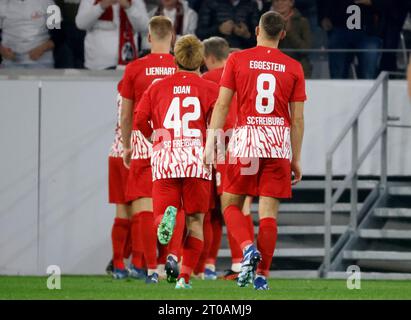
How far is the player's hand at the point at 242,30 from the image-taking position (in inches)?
663

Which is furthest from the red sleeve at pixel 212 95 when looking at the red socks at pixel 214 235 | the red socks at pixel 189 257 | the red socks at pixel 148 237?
the red socks at pixel 214 235

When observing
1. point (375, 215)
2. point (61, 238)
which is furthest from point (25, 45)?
point (375, 215)

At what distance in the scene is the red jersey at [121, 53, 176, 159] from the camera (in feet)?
42.8

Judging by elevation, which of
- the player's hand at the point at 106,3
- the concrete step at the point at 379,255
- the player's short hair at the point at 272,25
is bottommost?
the concrete step at the point at 379,255

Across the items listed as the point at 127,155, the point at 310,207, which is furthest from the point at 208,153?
the point at 310,207

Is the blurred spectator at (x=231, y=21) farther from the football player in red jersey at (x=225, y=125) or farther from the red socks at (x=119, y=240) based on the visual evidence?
the red socks at (x=119, y=240)

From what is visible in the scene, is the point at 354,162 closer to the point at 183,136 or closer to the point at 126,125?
the point at 126,125

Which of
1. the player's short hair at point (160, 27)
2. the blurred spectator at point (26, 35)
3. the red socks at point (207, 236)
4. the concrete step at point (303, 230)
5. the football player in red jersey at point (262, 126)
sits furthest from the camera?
the blurred spectator at point (26, 35)

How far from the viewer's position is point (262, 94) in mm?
11211

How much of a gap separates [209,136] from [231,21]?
6008 millimetres

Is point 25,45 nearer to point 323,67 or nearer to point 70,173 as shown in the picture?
point 70,173

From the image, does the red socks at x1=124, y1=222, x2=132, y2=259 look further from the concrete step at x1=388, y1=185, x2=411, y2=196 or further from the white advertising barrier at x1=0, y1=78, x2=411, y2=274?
the concrete step at x1=388, y1=185, x2=411, y2=196

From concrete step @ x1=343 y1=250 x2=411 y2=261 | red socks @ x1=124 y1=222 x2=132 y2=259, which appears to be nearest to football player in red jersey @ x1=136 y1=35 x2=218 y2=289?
red socks @ x1=124 y1=222 x2=132 y2=259

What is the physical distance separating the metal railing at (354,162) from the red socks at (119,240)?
8.11 feet
